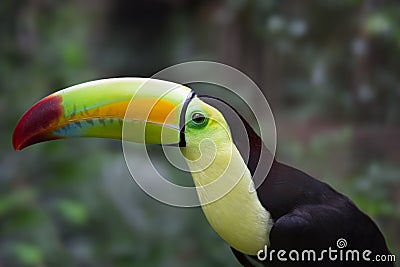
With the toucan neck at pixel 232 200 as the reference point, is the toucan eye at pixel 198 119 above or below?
above

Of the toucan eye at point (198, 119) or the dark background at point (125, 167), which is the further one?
the dark background at point (125, 167)

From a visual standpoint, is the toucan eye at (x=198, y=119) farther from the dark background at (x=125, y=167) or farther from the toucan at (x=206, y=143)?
the dark background at (x=125, y=167)

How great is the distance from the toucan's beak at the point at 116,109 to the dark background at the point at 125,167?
1.14 meters

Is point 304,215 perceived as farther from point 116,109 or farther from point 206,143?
point 116,109

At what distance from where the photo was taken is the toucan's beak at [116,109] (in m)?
1.11

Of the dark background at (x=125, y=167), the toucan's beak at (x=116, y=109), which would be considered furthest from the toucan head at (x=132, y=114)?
the dark background at (x=125, y=167)

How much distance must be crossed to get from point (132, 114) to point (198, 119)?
0.10 meters

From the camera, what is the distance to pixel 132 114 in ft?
3.67

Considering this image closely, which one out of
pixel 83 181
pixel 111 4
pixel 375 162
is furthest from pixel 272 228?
pixel 111 4

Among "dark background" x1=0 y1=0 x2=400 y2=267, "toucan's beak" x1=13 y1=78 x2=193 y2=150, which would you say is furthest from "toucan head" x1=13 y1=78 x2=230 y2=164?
"dark background" x1=0 y1=0 x2=400 y2=267

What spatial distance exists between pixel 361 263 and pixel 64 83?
1784mm

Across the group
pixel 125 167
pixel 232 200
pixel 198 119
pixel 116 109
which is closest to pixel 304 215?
pixel 232 200

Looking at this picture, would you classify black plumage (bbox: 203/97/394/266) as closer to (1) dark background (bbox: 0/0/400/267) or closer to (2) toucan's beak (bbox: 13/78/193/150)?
(2) toucan's beak (bbox: 13/78/193/150)

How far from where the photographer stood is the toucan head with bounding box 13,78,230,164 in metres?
1.10
